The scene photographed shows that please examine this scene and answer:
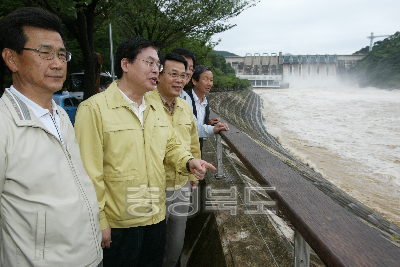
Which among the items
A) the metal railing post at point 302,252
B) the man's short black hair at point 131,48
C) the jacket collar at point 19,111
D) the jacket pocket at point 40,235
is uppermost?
the man's short black hair at point 131,48

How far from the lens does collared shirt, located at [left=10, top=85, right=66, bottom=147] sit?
46.8 inches

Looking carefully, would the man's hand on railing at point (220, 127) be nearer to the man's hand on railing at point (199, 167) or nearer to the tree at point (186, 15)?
the man's hand on railing at point (199, 167)

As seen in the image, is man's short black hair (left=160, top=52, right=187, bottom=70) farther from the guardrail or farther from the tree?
the tree

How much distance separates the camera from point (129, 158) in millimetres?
1575

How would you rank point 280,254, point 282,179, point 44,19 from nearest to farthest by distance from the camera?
point 44,19 < point 282,179 < point 280,254

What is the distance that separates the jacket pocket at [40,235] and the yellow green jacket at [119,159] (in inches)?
16.4

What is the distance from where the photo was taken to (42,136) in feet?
3.66

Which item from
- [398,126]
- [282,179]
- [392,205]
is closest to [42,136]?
[282,179]

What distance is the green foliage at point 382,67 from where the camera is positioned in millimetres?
38906

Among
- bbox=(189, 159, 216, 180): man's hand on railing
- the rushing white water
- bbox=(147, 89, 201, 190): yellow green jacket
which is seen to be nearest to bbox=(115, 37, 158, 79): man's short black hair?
bbox=(147, 89, 201, 190): yellow green jacket

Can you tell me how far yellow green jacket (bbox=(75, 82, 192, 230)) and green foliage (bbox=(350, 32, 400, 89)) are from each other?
42076 millimetres

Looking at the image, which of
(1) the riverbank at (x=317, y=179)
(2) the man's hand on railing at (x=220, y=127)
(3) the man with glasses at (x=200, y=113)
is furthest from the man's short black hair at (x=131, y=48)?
(1) the riverbank at (x=317, y=179)

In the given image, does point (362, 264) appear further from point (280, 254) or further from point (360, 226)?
point (280, 254)

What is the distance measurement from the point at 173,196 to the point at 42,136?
1202 mm
